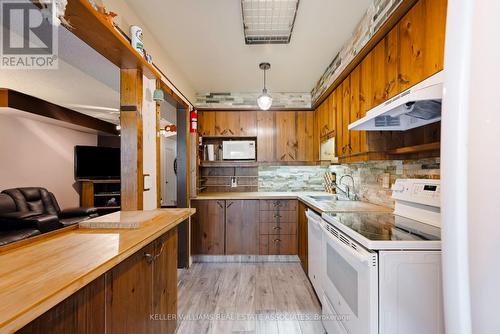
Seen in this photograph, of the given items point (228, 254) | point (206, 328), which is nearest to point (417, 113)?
point (206, 328)

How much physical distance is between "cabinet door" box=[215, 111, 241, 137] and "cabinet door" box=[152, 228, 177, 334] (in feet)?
6.98

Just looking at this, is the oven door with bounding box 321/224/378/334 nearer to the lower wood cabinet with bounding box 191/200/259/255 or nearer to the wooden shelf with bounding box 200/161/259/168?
the lower wood cabinet with bounding box 191/200/259/255

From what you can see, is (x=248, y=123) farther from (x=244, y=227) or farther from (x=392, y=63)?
(x=392, y=63)

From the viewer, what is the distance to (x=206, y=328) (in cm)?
186

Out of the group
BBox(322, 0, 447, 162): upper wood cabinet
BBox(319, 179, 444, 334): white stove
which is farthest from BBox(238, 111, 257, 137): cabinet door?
BBox(319, 179, 444, 334): white stove

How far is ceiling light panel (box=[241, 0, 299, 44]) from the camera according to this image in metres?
1.69

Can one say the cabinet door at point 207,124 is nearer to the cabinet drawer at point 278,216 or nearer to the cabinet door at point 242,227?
the cabinet door at point 242,227

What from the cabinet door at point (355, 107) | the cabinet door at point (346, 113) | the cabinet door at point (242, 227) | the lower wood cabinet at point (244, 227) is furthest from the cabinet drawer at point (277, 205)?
the cabinet door at point (355, 107)

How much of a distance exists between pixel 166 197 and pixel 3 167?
413 cm

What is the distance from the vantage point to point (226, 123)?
3.55 meters

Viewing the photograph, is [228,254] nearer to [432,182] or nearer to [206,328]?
[206,328]

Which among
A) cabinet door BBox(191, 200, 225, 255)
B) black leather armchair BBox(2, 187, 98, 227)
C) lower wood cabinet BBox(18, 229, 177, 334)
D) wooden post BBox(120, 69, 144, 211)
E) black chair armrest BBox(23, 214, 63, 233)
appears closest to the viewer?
lower wood cabinet BBox(18, 229, 177, 334)

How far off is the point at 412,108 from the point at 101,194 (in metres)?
5.64

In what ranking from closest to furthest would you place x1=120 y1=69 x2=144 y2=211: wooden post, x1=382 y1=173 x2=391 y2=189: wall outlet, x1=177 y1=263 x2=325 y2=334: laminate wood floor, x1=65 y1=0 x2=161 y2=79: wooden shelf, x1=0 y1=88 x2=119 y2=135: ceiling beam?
x1=65 y1=0 x2=161 y2=79: wooden shelf
x1=120 y1=69 x2=144 y2=211: wooden post
x1=177 y1=263 x2=325 y2=334: laminate wood floor
x1=382 y1=173 x2=391 y2=189: wall outlet
x1=0 y1=88 x2=119 y2=135: ceiling beam
